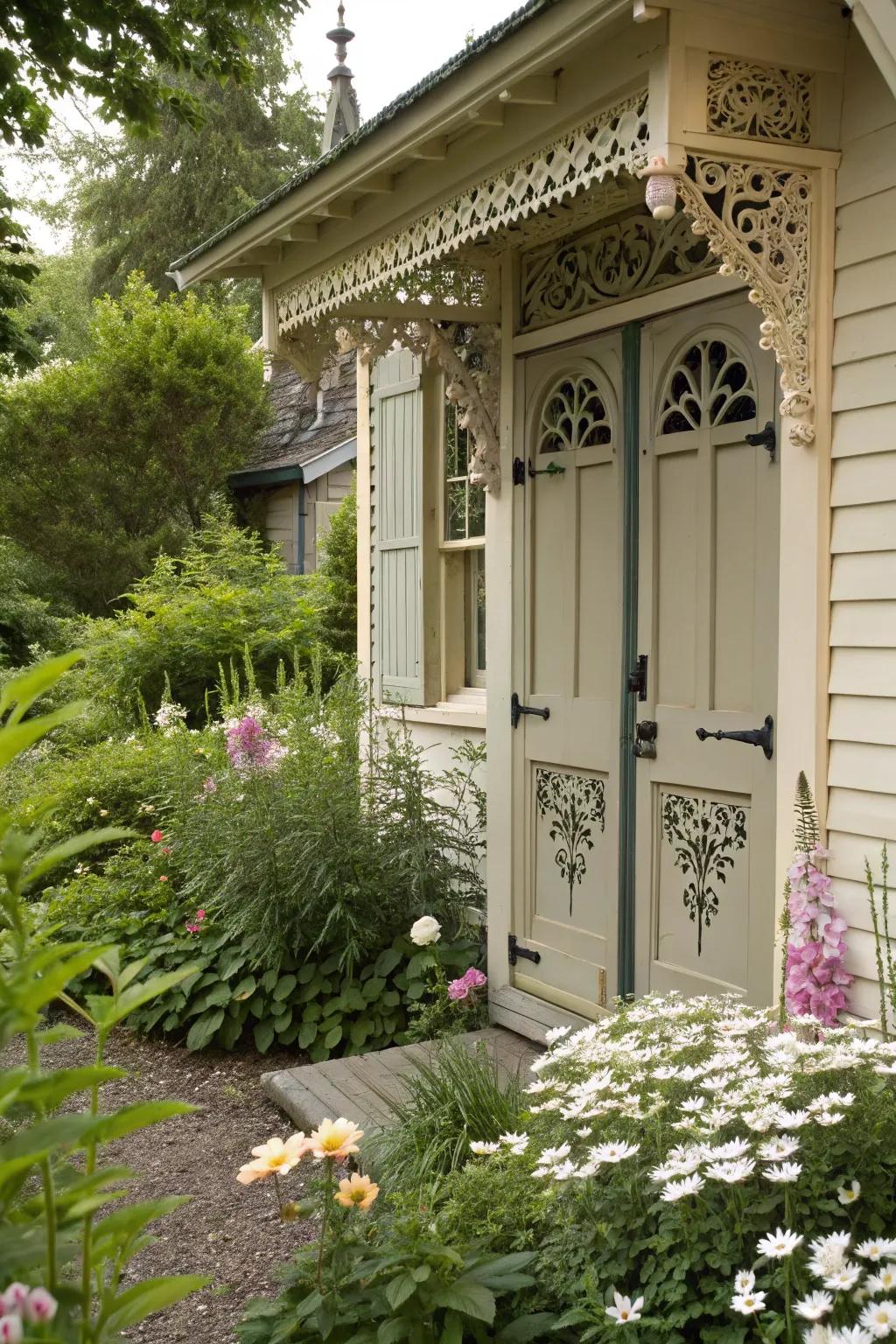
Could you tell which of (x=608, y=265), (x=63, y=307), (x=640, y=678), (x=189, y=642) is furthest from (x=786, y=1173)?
(x=63, y=307)

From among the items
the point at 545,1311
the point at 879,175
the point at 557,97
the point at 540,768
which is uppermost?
the point at 557,97

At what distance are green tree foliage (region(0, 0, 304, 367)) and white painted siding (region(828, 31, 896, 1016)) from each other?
3400mm

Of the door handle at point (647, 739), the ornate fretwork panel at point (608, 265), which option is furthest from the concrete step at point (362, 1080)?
the ornate fretwork panel at point (608, 265)

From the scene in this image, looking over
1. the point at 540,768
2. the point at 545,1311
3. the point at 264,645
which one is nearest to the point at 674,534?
the point at 540,768

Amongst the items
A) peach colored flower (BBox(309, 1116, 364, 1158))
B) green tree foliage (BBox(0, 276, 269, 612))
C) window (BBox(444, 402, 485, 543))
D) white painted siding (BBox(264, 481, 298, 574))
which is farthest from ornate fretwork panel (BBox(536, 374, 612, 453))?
green tree foliage (BBox(0, 276, 269, 612))

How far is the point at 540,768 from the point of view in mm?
5293

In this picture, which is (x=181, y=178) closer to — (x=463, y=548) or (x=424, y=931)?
(x=463, y=548)

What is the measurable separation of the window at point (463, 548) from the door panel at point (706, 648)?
7.22ft

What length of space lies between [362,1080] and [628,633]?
6.49 ft

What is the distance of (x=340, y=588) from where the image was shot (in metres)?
11.7

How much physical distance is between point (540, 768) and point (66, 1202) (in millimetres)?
4075

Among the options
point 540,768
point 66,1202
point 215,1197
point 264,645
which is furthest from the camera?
point 264,645

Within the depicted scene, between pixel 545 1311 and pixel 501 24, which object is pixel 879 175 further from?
pixel 545 1311

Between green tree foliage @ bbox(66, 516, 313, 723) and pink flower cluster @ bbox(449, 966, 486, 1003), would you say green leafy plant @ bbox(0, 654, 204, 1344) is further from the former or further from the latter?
green tree foliage @ bbox(66, 516, 313, 723)
